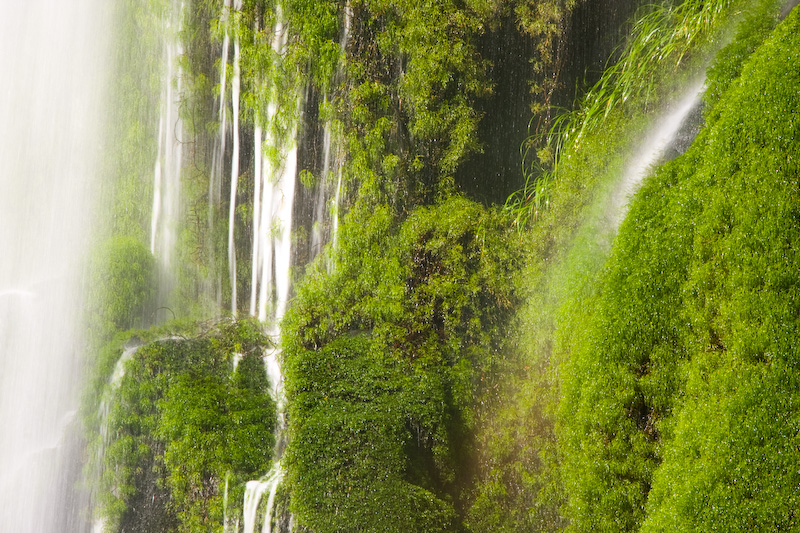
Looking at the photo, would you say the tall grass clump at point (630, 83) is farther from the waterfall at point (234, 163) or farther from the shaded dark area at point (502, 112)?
the waterfall at point (234, 163)

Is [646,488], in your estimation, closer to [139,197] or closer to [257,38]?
[257,38]

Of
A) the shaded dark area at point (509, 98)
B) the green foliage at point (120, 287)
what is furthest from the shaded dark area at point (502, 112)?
the green foliage at point (120, 287)

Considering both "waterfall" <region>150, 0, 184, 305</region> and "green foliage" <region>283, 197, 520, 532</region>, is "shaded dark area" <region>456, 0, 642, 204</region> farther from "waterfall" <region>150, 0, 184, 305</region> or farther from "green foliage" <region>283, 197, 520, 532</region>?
"waterfall" <region>150, 0, 184, 305</region>

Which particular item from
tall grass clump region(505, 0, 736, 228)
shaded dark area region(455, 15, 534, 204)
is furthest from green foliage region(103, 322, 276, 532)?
tall grass clump region(505, 0, 736, 228)

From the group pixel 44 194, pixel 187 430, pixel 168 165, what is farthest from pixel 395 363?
pixel 44 194

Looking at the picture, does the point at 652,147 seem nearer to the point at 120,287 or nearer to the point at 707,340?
the point at 707,340

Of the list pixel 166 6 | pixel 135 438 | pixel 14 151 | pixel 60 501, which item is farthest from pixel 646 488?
pixel 14 151
